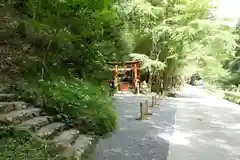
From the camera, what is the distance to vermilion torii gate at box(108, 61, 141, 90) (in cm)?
1944

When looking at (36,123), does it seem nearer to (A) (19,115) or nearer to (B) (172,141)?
(A) (19,115)

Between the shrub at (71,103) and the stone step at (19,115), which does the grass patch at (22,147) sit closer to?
the stone step at (19,115)

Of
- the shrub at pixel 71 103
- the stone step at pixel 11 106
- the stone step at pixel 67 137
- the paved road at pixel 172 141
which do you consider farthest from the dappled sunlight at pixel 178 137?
the stone step at pixel 11 106

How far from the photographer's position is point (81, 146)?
4.82 metres

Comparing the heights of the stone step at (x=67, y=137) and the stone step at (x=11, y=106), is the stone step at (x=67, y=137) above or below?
below

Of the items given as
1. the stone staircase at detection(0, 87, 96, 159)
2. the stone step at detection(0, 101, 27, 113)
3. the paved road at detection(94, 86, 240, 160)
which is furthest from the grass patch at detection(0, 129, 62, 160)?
the paved road at detection(94, 86, 240, 160)

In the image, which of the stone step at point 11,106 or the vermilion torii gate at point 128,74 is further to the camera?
the vermilion torii gate at point 128,74

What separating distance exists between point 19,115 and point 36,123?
30 cm

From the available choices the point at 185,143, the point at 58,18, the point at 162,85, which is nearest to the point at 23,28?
the point at 58,18

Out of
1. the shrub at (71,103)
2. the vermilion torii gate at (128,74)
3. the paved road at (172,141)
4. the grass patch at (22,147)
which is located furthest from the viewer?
the vermilion torii gate at (128,74)

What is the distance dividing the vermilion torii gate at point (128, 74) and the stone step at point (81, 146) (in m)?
13.1

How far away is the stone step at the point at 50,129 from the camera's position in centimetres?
434

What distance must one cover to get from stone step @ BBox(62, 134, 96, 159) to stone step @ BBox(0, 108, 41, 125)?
870 mm

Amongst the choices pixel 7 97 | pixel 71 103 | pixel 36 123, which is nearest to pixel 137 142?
pixel 71 103
